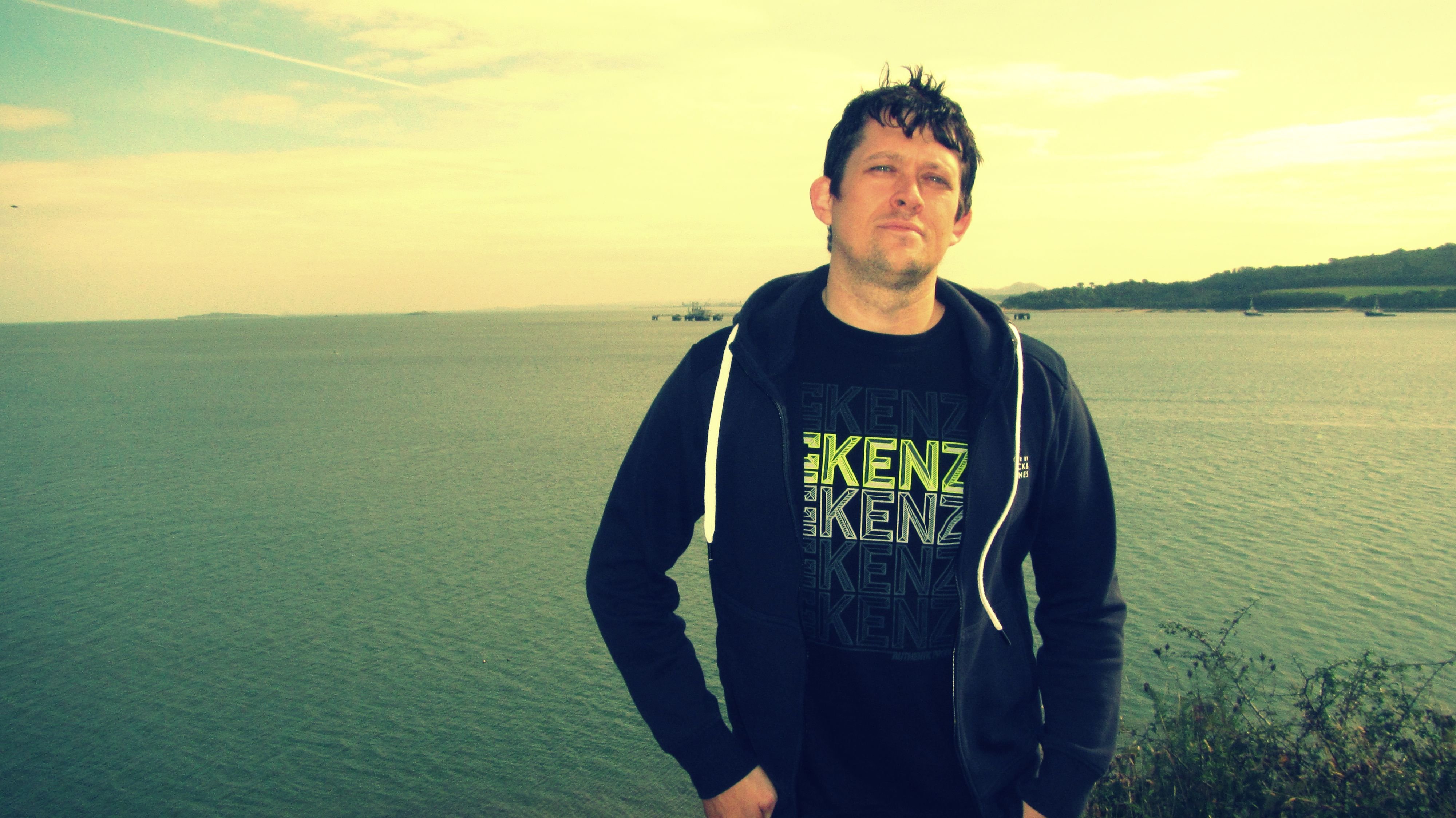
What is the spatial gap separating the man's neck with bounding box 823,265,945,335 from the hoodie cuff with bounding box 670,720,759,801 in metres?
1.34

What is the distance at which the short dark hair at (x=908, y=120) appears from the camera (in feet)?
8.73

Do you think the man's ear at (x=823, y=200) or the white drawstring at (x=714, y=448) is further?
the man's ear at (x=823, y=200)

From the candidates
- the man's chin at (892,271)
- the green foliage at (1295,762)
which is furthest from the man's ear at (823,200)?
the green foliage at (1295,762)

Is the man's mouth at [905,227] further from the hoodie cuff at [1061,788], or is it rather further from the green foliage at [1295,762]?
the green foliage at [1295,762]

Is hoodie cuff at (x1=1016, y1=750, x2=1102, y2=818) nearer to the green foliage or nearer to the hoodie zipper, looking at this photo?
the hoodie zipper

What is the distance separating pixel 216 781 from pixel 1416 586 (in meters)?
24.3

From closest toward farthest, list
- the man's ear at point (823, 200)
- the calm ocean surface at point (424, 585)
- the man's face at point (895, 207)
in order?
the man's face at point (895, 207), the man's ear at point (823, 200), the calm ocean surface at point (424, 585)

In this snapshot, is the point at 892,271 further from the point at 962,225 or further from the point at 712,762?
the point at 712,762

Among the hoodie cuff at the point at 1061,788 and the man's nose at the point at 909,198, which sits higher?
the man's nose at the point at 909,198

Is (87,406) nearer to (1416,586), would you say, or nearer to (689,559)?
(689,559)

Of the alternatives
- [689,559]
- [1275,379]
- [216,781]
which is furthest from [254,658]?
[1275,379]

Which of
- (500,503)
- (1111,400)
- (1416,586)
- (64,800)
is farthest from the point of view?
(1111,400)

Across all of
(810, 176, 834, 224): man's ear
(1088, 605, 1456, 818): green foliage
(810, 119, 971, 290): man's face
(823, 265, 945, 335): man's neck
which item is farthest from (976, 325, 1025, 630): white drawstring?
(1088, 605, 1456, 818): green foliage

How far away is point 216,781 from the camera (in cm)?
1288
